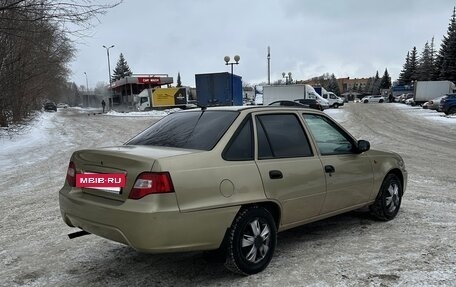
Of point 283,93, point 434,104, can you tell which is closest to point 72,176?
point 434,104

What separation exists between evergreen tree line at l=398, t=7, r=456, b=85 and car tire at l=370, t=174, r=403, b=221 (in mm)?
62617

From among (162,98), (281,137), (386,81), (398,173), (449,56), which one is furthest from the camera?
(386,81)

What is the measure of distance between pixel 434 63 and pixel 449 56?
1410 centimetres

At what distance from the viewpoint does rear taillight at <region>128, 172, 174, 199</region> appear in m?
3.57

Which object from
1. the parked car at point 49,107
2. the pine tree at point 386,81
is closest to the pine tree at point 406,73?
the pine tree at point 386,81

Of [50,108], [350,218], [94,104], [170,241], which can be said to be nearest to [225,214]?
[170,241]

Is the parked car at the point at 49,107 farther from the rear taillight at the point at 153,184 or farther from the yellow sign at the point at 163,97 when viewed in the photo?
the rear taillight at the point at 153,184

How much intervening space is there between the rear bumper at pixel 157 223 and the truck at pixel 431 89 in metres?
54.2

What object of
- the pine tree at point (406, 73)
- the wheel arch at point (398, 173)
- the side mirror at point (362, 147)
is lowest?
the wheel arch at point (398, 173)

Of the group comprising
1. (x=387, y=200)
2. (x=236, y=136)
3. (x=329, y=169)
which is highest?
(x=236, y=136)

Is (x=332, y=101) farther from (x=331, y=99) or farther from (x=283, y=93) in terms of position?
(x=283, y=93)

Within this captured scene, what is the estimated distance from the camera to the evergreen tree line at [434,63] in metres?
62.4

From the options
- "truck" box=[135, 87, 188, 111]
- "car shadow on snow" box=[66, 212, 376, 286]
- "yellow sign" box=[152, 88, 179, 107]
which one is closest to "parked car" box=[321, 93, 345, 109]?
A: "truck" box=[135, 87, 188, 111]

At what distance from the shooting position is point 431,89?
5238cm
